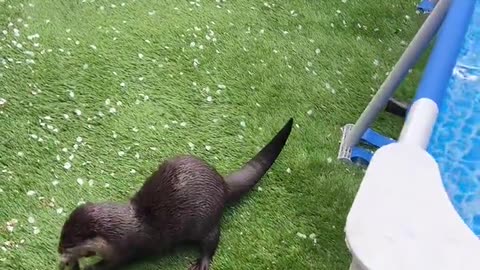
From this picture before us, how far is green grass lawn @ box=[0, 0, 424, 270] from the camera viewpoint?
1.97 metres

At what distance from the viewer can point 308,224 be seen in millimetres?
2051

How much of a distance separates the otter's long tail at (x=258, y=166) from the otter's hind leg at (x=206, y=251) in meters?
0.16

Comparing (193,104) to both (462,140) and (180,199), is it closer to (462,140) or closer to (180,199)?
(180,199)

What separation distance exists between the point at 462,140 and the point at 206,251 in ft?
2.32

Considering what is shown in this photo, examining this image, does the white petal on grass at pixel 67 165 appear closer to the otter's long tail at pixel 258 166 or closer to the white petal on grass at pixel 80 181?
the white petal on grass at pixel 80 181

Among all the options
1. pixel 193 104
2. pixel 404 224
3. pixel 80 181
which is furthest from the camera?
pixel 193 104

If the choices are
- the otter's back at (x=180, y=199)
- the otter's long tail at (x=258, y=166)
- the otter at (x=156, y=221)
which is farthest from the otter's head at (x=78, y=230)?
the otter's long tail at (x=258, y=166)

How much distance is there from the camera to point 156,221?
1.79m

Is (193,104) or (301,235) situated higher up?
(193,104)

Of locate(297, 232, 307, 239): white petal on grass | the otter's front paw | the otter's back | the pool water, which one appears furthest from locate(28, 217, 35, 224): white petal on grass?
the pool water

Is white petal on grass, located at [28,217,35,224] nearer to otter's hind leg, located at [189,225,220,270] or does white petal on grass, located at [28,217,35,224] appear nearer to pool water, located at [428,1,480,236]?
otter's hind leg, located at [189,225,220,270]

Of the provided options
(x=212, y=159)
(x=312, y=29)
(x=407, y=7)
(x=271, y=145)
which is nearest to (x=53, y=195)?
(x=212, y=159)

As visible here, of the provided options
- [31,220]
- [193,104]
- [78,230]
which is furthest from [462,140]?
[31,220]

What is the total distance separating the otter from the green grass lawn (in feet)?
0.29
